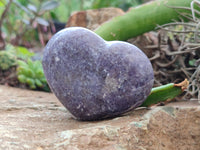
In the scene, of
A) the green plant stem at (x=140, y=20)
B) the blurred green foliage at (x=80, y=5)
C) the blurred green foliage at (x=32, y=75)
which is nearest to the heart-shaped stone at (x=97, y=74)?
the green plant stem at (x=140, y=20)

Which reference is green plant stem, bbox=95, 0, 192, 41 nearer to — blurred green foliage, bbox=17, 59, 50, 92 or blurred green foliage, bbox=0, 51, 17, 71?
blurred green foliage, bbox=17, 59, 50, 92

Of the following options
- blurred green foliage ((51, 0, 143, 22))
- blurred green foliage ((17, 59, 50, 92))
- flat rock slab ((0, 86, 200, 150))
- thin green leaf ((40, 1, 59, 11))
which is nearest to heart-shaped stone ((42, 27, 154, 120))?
flat rock slab ((0, 86, 200, 150))

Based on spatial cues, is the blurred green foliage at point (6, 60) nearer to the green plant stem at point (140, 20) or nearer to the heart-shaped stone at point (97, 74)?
the green plant stem at point (140, 20)

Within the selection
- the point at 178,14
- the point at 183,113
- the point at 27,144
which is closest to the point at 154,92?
the point at 183,113

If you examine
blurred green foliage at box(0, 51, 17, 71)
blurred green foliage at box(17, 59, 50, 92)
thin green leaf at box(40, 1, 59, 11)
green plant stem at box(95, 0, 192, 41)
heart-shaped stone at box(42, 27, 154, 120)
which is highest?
thin green leaf at box(40, 1, 59, 11)

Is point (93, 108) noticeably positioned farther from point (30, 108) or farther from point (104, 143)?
point (30, 108)
